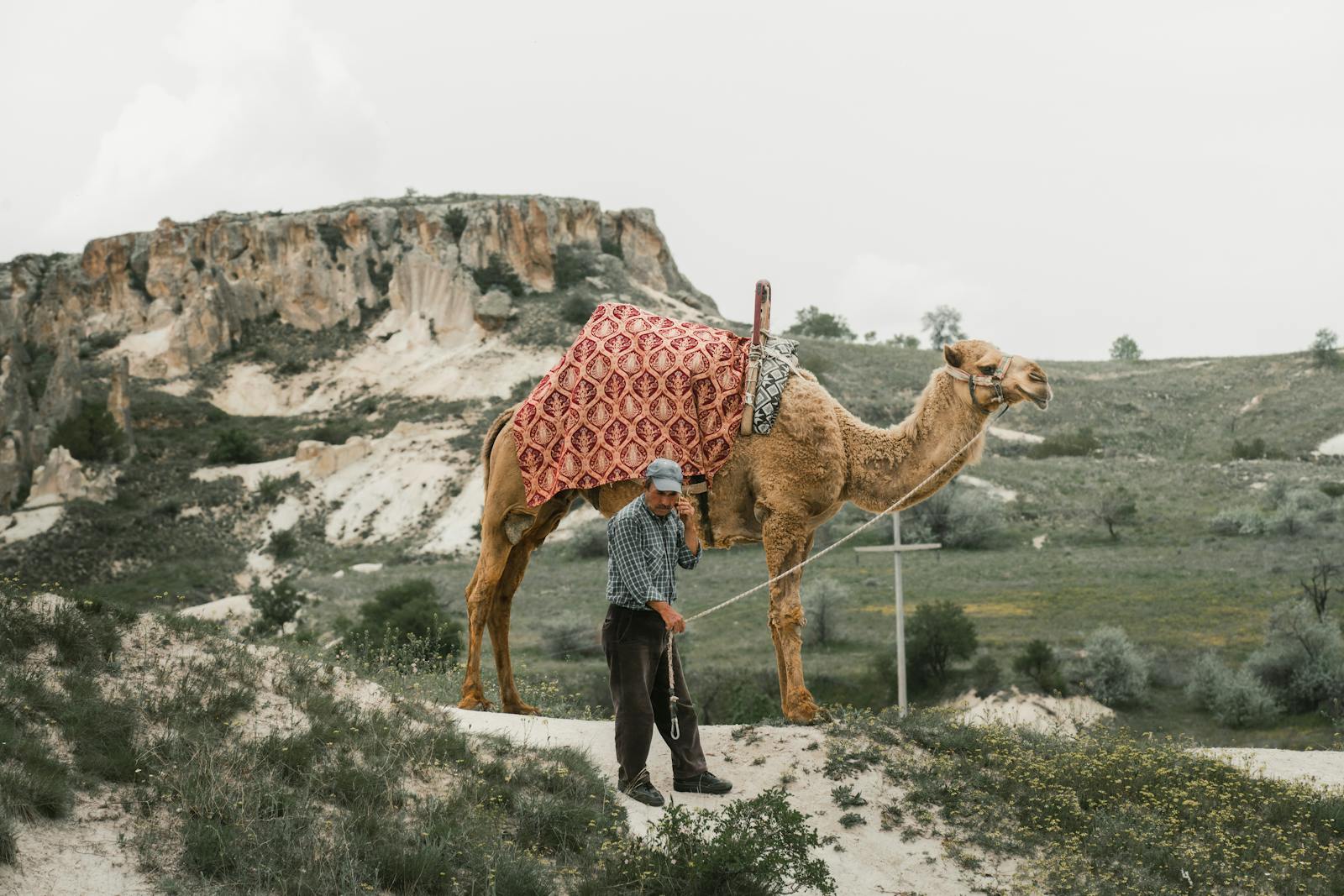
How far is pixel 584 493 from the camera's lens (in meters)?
9.10

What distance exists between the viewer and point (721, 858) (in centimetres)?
567

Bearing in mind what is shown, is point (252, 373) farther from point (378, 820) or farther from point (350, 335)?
point (378, 820)

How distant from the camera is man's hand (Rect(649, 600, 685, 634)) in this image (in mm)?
6449

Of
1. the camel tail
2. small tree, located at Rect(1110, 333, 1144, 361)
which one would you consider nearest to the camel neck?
the camel tail

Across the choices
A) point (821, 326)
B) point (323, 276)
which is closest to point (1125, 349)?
point (821, 326)

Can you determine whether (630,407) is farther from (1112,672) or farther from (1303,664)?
(1303,664)

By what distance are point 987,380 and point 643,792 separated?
3.90m

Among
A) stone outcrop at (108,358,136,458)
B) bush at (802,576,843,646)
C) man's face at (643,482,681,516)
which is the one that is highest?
stone outcrop at (108,358,136,458)

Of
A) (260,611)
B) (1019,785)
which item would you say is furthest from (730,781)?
(260,611)

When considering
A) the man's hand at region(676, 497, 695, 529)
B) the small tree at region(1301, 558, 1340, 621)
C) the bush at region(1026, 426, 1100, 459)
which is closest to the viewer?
the man's hand at region(676, 497, 695, 529)

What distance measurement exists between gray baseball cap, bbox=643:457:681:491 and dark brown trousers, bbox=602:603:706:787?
31.4 inches

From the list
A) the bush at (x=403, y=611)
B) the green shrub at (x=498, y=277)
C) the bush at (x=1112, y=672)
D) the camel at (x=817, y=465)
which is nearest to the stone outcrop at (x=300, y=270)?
the green shrub at (x=498, y=277)

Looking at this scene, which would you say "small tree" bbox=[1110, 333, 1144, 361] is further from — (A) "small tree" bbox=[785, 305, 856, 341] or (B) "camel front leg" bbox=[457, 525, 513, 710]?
(B) "camel front leg" bbox=[457, 525, 513, 710]

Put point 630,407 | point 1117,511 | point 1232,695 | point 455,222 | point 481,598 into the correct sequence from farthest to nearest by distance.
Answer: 1. point 455,222
2. point 1117,511
3. point 1232,695
4. point 481,598
5. point 630,407
